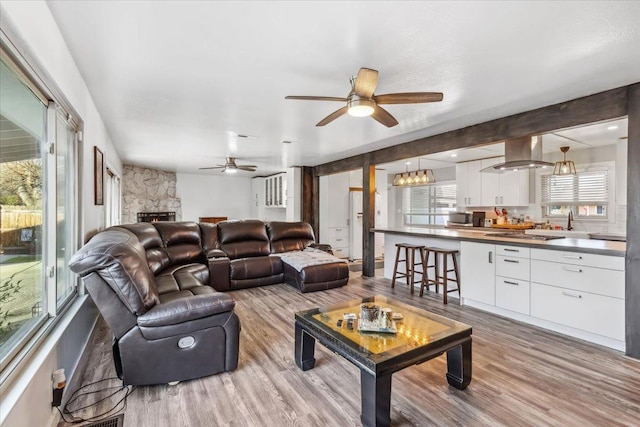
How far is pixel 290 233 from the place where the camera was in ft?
19.4

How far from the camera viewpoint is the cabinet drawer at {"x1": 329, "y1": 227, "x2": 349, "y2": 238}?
Answer: 7.71 meters

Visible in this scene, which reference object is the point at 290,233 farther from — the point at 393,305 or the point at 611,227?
the point at 611,227

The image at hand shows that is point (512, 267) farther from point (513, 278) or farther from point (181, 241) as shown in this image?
point (181, 241)

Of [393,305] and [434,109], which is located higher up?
[434,109]

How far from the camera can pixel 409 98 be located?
7.72 ft

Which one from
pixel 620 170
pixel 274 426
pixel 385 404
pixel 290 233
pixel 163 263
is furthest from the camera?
pixel 290 233

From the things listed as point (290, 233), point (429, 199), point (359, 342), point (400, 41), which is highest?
point (400, 41)

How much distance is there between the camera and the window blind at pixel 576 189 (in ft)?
17.7

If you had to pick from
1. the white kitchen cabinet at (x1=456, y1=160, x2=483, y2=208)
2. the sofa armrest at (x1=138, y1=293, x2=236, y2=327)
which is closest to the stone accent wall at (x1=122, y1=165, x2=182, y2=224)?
the sofa armrest at (x1=138, y1=293, x2=236, y2=327)

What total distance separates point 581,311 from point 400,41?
9.78 ft

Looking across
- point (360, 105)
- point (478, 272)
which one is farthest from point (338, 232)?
point (360, 105)

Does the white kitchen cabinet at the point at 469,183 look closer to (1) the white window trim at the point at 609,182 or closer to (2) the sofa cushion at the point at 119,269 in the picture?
(1) the white window trim at the point at 609,182

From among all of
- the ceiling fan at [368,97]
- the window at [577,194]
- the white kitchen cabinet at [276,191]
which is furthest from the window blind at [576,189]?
the white kitchen cabinet at [276,191]

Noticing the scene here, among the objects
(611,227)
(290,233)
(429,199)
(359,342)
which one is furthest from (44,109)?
(429,199)
